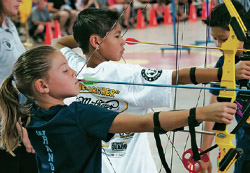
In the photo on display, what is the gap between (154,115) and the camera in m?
1.46

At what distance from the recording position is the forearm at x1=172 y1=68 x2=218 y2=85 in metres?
1.79

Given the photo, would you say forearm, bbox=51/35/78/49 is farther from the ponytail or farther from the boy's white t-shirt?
the ponytail

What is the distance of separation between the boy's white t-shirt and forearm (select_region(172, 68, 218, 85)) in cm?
4

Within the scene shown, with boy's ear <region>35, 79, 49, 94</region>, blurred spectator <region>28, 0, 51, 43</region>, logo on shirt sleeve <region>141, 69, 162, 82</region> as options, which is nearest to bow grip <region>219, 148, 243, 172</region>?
logo on shirt sleeve <region>141, 69, 162, 82</region>

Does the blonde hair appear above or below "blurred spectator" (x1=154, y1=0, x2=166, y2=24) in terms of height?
above

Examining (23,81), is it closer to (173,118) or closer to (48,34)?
(173,118)

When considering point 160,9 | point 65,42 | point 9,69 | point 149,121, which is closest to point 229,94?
point 149,121

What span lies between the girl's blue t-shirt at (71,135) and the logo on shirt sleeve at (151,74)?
40 centimetres

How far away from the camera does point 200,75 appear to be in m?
1.83

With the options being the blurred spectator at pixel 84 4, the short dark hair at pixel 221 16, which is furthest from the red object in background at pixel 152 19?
the short dark hair at pixel 221 16

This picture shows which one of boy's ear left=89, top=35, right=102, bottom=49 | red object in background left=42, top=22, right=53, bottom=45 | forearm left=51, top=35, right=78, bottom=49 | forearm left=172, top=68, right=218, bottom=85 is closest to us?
forearm left=172, top=68, right=218, bottom=85

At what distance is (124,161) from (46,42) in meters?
7.89

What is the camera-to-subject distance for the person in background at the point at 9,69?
2.61m

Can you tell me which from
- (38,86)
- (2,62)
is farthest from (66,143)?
(2,62)
